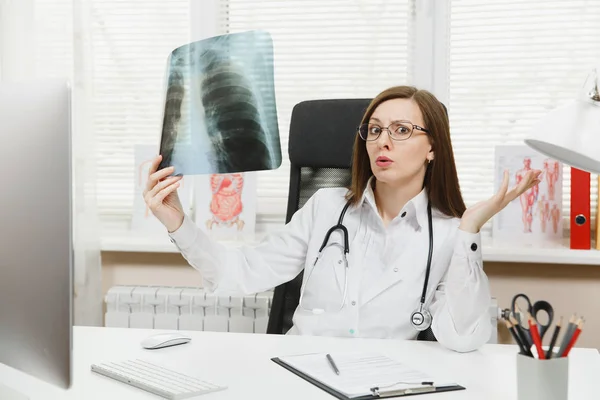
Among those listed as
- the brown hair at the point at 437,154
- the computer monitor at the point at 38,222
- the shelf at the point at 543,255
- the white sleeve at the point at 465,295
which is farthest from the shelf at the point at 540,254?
Result: the computer monitor at the point at 38,222

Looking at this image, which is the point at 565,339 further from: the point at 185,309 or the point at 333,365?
the point at 185,309

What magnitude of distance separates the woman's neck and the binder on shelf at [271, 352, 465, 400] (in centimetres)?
58

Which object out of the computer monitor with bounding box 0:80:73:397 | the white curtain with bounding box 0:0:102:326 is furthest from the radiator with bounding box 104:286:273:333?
the computer monitor with bounding box 0:80:73:397

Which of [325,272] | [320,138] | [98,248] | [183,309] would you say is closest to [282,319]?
[325,272]

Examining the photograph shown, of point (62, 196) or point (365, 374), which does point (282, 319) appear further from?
point (62, 196)

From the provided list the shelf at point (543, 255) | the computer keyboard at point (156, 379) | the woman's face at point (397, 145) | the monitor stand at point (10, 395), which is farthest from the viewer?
the shelf at point (543, 255)

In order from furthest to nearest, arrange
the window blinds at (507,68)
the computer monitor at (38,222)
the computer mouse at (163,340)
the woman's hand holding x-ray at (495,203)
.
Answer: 1. the window blinds at (507,68)
2. the woman's hand holding x-ray at (495,203)
3. the computer mouse at (163,340)
4. the computer monitor at (38,222)

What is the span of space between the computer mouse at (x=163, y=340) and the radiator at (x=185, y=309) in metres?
0.98

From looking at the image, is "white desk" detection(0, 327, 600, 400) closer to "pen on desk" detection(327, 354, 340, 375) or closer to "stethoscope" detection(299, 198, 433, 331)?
"pen on desk" detection(327, 354, 340, 375)

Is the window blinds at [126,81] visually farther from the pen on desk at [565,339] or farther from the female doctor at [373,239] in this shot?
the pen on desk at [565,339]

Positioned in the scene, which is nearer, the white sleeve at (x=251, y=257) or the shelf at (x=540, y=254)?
the white sleeve at (x=251, y=257)

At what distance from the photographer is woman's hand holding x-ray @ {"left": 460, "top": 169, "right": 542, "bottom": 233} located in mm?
1454

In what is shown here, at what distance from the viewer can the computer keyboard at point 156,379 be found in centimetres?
105

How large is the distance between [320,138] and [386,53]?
68 centimetres
